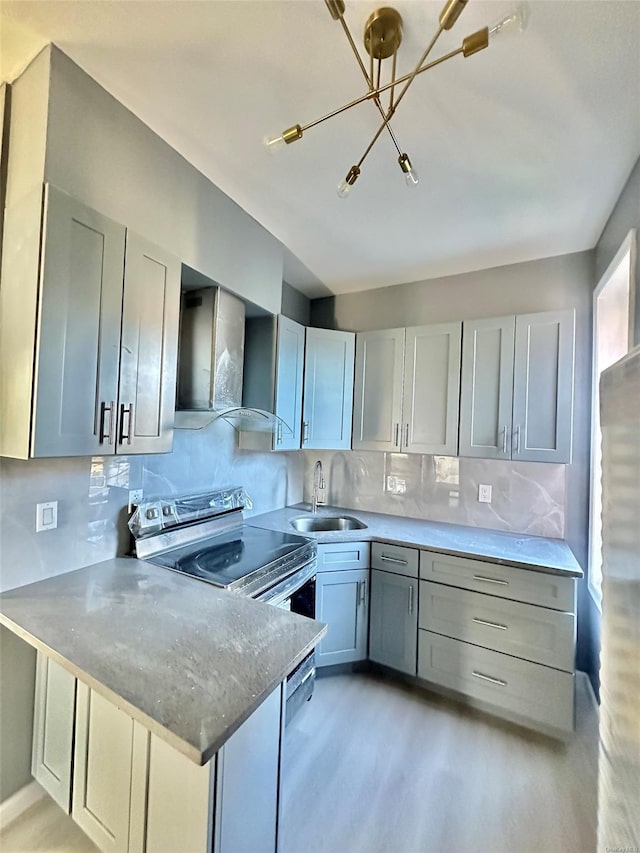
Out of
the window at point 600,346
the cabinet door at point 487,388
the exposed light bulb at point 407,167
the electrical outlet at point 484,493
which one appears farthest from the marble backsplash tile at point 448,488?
the exposed light bulb at point 407,167

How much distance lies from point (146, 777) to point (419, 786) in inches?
47.1

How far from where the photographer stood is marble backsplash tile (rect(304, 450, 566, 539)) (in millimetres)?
2346

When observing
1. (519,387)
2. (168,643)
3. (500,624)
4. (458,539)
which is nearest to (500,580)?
(500,624)

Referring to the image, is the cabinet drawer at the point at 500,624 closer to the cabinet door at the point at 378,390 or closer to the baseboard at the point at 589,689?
the baseboard at the point at 589,689

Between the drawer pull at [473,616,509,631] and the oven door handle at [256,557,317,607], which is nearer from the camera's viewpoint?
the oven door handle at [256,557,317,607]

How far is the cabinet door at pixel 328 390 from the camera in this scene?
2.65 metres

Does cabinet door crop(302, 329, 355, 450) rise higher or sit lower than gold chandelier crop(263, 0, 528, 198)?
lower

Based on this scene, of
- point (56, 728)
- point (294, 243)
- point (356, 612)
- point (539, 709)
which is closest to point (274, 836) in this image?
point (56, 728)

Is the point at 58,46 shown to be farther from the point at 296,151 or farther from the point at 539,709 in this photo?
the point at 539,709

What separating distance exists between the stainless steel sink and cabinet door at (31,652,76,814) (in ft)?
4.89

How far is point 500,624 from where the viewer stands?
6.30 ft

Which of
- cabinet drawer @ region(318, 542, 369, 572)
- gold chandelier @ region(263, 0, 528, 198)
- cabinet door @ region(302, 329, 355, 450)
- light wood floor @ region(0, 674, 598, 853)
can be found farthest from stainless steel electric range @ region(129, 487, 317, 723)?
gold chandelier @ region(263, 0, 528, 198)

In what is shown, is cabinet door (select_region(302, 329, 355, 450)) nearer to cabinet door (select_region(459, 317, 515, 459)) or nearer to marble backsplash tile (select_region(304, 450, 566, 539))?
marble backsplash tile (select_region(304, 450, 566, 539))

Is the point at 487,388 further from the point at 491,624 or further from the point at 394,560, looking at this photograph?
the point at 491,624
